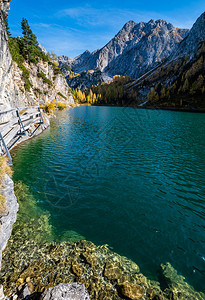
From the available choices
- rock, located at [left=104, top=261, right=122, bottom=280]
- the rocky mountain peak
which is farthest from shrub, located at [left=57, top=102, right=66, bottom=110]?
the rocky mountain peak

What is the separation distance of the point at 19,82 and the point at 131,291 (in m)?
62.8

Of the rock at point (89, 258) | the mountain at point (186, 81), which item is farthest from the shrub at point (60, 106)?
the rock at point (89, 258)

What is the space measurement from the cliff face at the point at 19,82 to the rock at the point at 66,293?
1161 inches

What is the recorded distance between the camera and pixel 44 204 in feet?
35.3

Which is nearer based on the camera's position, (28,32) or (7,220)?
(7,220)

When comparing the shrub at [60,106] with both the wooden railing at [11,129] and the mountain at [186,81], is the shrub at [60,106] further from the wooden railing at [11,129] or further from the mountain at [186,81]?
the mountain at [186,81]

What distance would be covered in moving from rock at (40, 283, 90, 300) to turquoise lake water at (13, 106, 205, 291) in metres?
2.98

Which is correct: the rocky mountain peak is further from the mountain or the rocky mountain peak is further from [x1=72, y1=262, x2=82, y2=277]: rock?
[x1=72, y1=262, x2=82, y2=277]: rock

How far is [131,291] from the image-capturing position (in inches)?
221

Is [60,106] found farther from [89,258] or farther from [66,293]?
[66,293]

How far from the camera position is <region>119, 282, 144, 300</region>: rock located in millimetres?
5488

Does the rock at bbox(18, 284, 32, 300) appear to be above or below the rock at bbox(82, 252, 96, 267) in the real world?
above

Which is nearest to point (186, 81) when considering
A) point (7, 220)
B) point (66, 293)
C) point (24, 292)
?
point (7, 220)

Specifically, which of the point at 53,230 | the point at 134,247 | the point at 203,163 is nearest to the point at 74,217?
the point at 53,230
